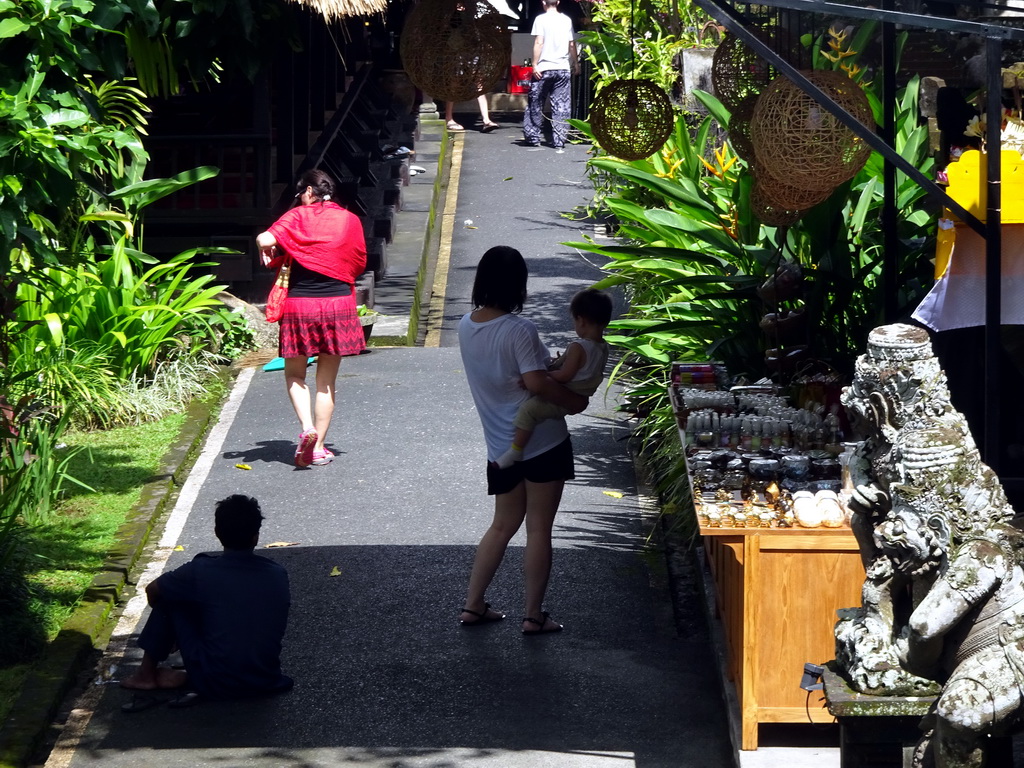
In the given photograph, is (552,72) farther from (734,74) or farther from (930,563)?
(930,563)

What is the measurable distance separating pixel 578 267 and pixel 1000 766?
11.2 metres

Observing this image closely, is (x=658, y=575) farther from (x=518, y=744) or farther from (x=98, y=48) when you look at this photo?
(x=98, y=48)

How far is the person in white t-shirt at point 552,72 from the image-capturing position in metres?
18.8

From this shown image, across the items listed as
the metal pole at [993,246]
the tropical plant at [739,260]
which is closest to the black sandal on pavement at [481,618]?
the tropical plant at [739,260]

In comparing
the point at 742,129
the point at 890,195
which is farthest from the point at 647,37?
the point at 890,195

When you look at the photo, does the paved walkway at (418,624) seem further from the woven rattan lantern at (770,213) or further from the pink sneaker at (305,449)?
the woven rattan lantern at (770,213)

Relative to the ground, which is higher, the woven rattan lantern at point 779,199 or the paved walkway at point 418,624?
the woven rattan lantern at point 779,199

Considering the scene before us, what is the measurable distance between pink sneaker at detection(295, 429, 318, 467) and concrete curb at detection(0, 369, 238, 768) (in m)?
0.70

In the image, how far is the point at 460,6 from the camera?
629cm

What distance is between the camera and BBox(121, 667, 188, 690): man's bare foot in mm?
5539

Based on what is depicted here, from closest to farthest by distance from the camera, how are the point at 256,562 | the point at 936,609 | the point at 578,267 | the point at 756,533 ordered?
the point at 936,609 → the point at 756,533 → the point at 256,562 → the point at 578,267

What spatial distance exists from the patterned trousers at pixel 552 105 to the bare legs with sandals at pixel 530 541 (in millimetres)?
13967

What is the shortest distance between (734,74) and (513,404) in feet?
8.09

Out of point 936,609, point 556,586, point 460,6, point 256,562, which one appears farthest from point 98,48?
point 936,609
